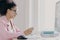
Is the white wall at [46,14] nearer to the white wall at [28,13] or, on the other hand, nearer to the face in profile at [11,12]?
the white wall at [28,13]

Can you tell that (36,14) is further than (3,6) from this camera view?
Yes

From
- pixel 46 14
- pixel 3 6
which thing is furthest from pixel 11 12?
pixel 46 14

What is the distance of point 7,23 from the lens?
55 centimetres

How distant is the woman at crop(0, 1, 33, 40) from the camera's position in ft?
1.71

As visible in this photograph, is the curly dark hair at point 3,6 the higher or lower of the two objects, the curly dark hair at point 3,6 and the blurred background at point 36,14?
the higher

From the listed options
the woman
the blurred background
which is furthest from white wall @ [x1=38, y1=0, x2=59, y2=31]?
the woman

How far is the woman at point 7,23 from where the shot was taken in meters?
0.52

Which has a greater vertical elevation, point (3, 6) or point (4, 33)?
point (3, 6)

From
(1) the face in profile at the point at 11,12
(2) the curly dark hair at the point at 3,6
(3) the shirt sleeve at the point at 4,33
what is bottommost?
(3) the shirt sleeve at the point at 4,33

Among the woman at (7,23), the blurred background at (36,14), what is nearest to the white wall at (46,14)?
the blurred background at (36,14)

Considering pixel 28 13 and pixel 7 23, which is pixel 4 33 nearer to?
pixel 7 23

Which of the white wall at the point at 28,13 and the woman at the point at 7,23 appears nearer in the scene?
the woman at the point at 7,23

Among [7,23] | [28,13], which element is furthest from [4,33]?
[28,13]

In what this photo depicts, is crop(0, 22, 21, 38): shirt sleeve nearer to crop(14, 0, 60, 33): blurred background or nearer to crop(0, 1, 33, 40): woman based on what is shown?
crop(0, 1, 33, 40): woman
